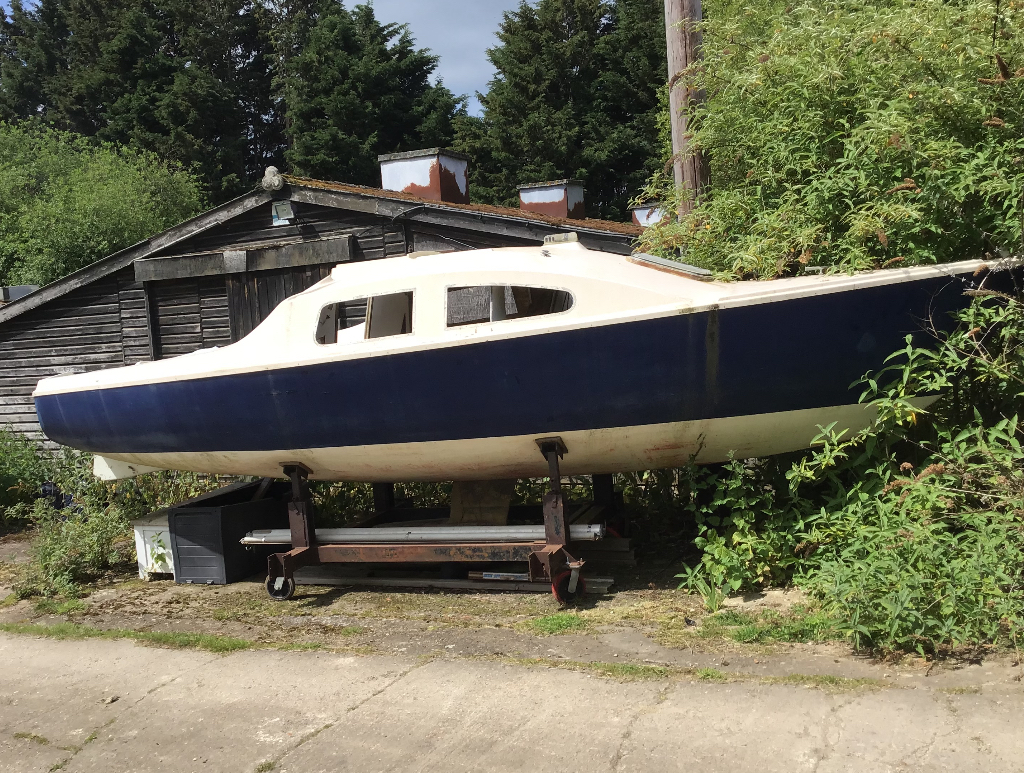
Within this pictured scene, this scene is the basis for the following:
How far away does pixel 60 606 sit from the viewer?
6758 millimetres

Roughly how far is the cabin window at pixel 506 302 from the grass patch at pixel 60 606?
3.70 m

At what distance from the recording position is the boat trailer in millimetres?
5812

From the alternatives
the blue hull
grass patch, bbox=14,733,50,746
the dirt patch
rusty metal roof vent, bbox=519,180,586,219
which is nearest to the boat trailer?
the dirt patch

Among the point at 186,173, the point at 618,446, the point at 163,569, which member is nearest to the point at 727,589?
the point at 618,446

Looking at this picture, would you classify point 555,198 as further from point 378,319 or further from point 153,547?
point 153,547

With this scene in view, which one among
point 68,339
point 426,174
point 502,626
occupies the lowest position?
point 502,626

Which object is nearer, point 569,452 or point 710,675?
point 710,675

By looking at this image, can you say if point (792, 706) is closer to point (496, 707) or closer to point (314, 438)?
point (496, 707)

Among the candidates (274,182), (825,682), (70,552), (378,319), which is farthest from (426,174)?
(825,682)

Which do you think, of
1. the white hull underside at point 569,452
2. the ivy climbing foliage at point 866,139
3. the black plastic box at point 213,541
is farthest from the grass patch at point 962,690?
the black plastic box at point 213,541

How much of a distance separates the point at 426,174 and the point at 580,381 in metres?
8.73

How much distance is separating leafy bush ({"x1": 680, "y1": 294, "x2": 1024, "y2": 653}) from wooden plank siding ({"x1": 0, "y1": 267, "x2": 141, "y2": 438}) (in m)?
9.18

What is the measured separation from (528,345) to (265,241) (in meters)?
6.89

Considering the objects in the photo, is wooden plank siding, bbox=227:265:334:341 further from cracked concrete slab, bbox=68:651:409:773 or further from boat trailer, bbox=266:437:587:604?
cracked concrete slab, bbox=68:651:409:773
